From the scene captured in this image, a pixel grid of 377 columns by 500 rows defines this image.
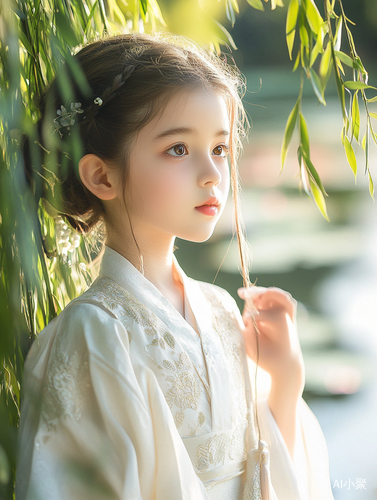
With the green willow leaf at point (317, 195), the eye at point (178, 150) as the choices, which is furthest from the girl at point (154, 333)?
the green willow leaf at point (317, 195)

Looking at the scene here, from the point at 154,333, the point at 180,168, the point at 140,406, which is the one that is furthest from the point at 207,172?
the point at 140,406

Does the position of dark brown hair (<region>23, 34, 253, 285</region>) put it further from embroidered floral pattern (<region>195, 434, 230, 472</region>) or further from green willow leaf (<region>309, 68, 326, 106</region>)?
embroidered floral pattern (<region>195, 434, 230, 472</region>)

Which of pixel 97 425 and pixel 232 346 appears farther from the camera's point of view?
pixel 232 346

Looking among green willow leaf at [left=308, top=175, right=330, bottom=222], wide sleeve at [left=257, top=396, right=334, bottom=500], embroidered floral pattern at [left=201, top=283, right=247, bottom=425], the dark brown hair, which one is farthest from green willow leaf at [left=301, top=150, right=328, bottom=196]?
wide sleeve at [left=257, top=396, right=334, bottom=500]

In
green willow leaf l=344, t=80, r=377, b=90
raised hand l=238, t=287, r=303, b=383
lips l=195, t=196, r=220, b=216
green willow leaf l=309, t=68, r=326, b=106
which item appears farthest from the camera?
raised hand l=238, t=287, r=303, b=383

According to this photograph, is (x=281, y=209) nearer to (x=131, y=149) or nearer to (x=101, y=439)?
(x=131, y=149)

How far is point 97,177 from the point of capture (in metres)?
0.85

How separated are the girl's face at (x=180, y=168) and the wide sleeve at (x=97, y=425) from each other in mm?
222

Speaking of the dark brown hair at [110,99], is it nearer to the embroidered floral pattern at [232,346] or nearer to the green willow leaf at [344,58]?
the green willow leaf at [344,58]

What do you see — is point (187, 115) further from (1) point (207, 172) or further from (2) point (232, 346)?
(2) point (232, 346)

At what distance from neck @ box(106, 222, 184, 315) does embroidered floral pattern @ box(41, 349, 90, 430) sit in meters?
0.24

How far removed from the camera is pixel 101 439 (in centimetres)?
66

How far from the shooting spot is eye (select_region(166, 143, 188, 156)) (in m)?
0.79

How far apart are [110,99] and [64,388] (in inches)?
19.6
